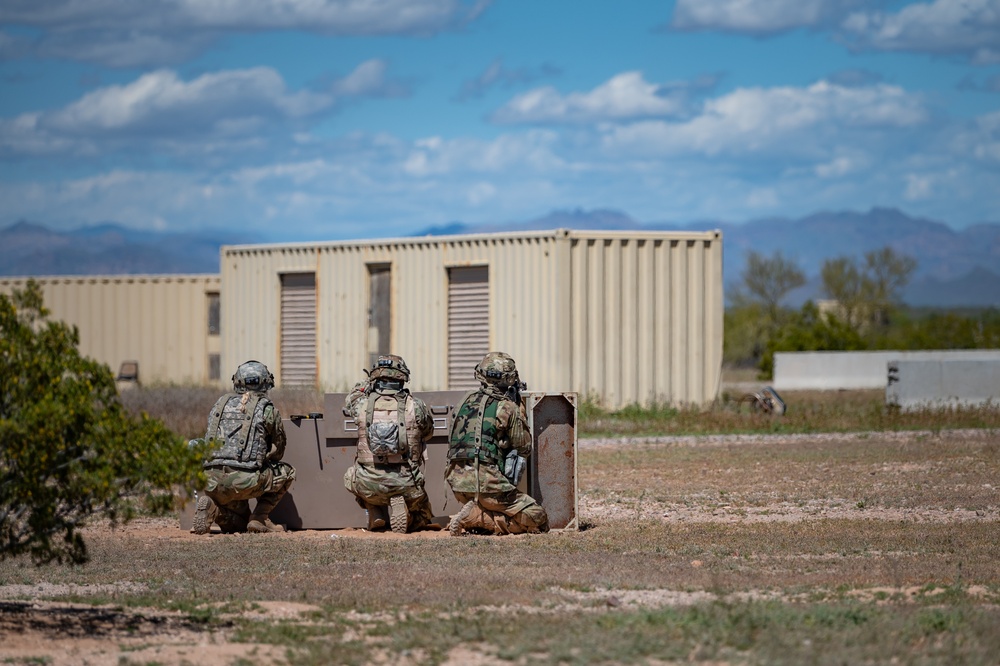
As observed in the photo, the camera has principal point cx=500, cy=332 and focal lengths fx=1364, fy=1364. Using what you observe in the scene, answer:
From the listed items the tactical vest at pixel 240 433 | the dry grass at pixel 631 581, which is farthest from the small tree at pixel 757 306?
the tactical vest at pixel 240 433

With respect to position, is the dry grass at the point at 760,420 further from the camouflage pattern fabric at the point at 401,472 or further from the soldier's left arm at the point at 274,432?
the soldier's left arm at the point at 274,432

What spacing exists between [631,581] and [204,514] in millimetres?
4424

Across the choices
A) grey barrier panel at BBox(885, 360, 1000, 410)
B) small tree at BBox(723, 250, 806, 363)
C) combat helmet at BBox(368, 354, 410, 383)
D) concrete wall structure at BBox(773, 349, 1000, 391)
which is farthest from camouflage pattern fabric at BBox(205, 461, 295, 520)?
small tree at BBox(723, 250, 806, 363)

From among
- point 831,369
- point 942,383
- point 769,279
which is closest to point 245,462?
point 942,383

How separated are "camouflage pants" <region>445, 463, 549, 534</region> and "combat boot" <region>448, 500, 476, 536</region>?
33 millimetres

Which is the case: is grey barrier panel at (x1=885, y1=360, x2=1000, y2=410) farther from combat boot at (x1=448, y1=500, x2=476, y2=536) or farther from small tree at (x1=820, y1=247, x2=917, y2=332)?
small tree at (x1=820, y1=247, x2=917, y2=332)

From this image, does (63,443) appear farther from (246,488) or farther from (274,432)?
(274,432)

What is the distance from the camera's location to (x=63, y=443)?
21.4 feet

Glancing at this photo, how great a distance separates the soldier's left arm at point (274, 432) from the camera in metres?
11.3

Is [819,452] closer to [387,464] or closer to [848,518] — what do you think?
[848,518]

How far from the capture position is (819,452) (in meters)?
17.3

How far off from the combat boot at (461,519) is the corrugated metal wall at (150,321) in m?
20.2

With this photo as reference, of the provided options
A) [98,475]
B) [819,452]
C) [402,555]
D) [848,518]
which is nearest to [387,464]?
[402,555]

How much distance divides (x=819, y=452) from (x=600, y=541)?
24.2 ft
